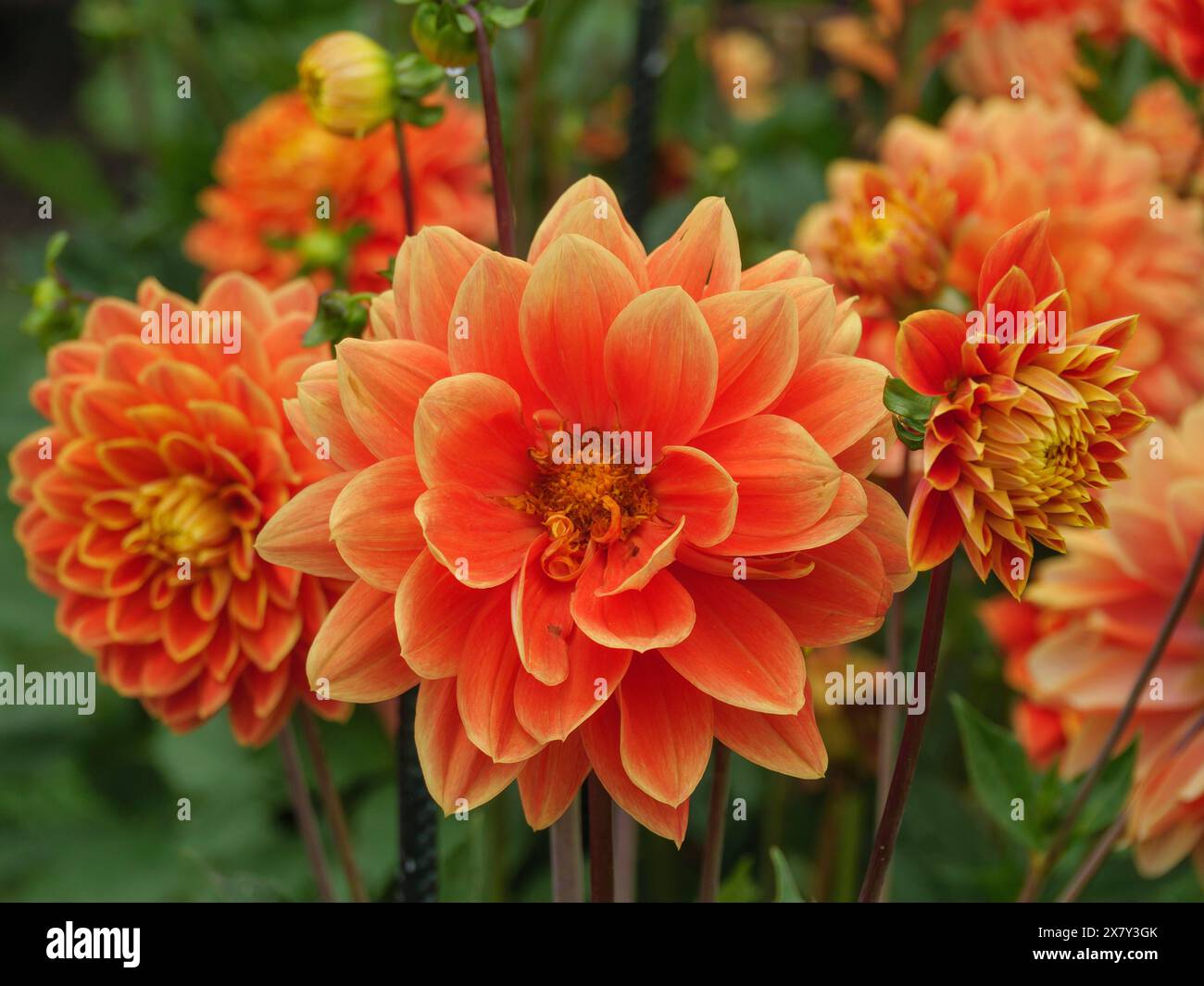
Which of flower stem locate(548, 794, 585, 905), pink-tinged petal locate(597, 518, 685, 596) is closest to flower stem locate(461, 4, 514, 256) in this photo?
pink-tinged petal locate(597, 518, 685, 596)

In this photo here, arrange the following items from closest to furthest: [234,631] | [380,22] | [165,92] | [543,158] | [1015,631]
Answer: [234,631] < [1015,631] < [543,158] < [380,22] < [165,92]

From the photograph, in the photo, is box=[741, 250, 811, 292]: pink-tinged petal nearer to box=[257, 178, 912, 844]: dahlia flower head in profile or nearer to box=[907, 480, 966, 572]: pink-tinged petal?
box=[257, 178, 912, 844]: dahlia flower head in profile

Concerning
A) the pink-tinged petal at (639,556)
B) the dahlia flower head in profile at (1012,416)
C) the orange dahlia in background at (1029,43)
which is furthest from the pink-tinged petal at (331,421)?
the orange dahlia in background at (1029,43)

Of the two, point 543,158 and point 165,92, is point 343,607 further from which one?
point 165,92

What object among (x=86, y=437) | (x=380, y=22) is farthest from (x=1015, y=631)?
(x=380, y=22)

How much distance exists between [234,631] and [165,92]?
1.81 metres

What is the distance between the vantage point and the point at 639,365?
0.46m

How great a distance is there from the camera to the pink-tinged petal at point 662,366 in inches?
17.2

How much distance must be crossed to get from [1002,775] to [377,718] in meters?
0.74

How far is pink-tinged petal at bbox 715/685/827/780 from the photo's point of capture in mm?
448

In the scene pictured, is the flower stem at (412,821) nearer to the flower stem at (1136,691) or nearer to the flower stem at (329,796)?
the flower stem at (329,796)

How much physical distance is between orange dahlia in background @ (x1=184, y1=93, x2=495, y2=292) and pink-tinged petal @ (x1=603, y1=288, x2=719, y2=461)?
0.51 metres

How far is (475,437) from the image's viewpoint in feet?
1.57

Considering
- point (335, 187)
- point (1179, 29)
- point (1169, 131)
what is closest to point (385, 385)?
point (335, 187)
